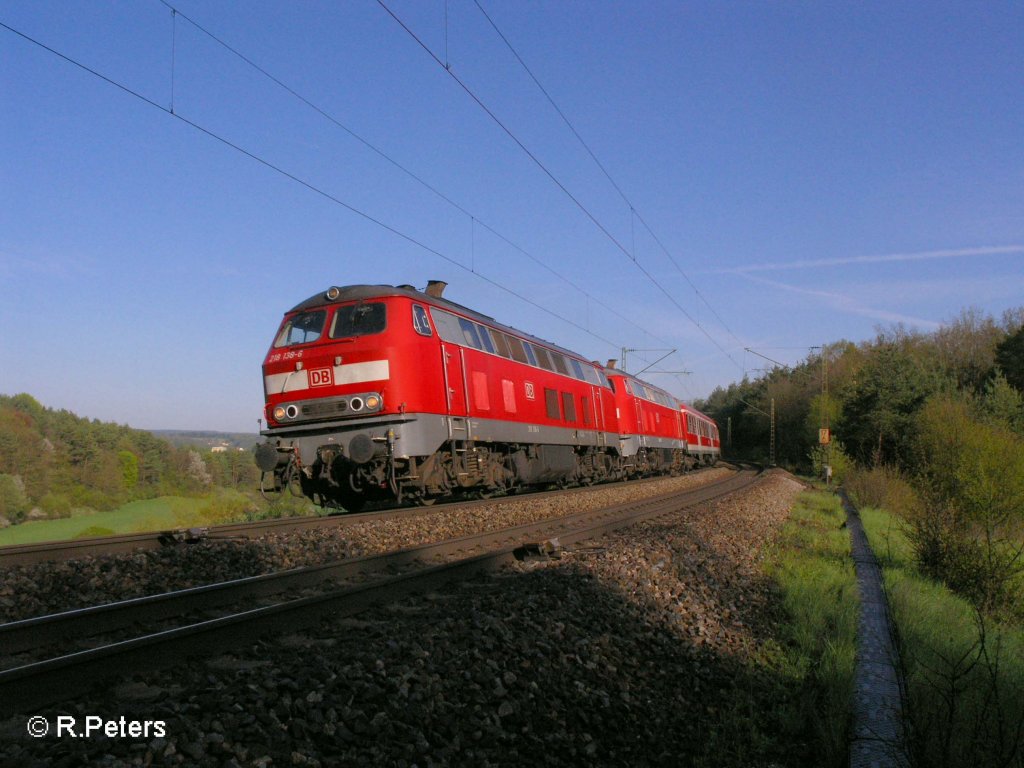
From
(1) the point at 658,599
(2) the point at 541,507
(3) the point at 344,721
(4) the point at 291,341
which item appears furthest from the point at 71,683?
(2) the point at 541,507

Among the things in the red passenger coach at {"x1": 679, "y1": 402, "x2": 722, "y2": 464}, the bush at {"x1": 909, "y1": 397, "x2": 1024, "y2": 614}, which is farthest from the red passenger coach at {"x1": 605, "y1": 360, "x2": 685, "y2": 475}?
the bush at {"x1": 909, "y1": 397, "x2": 1024, "y2": 614}

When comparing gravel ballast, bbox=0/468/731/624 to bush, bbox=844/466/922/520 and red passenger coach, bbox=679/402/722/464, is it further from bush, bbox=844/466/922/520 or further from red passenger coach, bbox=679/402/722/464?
red passenger coach, bbox=679/402/722/464

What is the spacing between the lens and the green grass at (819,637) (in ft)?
16.4

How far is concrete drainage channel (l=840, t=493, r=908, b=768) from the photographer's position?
4.43 m

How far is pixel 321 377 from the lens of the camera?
12.8m

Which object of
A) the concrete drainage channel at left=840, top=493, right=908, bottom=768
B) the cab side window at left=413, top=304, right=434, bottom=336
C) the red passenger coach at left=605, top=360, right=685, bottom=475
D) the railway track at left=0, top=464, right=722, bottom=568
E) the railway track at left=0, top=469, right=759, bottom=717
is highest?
the cab side window at left=413, top=304, right=434, bottom=336

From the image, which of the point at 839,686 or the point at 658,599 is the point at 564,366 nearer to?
the point at 658,599

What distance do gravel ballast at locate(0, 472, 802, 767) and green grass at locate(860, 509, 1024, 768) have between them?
1214mm

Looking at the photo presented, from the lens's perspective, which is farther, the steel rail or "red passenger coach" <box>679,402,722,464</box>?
"red passenger coach" <box>679,402,722,464</box>

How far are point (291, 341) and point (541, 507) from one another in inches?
236

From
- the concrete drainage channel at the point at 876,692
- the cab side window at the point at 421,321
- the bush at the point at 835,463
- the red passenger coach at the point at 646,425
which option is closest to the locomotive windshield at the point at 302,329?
the cab side window at the point at 421,321

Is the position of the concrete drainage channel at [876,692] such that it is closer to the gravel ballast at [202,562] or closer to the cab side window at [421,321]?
the gravel ballast at [202,562]

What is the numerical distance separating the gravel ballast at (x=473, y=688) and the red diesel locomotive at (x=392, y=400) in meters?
5.19

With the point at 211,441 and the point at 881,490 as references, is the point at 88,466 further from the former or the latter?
the point at 211,441
